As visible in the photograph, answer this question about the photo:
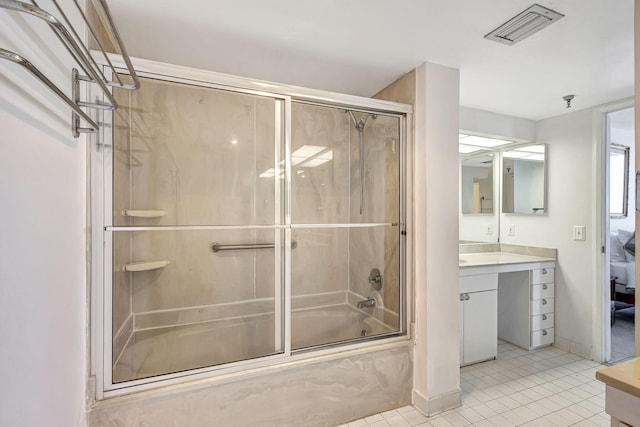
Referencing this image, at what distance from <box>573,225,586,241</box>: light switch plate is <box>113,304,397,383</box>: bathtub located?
6.74 feet

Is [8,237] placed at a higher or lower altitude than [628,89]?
lower

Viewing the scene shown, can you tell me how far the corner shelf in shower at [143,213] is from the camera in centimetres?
172

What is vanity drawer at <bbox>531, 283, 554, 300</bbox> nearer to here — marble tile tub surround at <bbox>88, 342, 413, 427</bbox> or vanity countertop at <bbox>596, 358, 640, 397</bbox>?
marble tile tub surround at <bbox>88, 342, 413, 427</bbox>

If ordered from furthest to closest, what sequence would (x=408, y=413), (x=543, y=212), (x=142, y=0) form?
(x=543, y=212) → (x=408, y=413) → (x=142, y=0)

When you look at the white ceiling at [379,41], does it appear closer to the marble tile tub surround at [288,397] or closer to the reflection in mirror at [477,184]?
the reflection in mirror at [477,184]

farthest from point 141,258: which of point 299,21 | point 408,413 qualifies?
point 408,413

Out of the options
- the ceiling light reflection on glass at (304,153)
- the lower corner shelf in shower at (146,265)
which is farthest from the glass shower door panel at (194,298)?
the ceiling light reflection on glass at (304,153)

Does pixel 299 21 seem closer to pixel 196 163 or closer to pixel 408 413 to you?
pixel 196 163

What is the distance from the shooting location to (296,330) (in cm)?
196

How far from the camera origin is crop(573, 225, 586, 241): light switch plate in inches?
104

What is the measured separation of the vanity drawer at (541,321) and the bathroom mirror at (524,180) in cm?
102

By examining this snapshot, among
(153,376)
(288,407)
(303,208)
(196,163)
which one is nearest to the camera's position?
(153,376)

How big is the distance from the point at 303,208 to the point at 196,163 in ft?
3.00

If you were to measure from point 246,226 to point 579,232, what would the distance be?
2.98 meters
